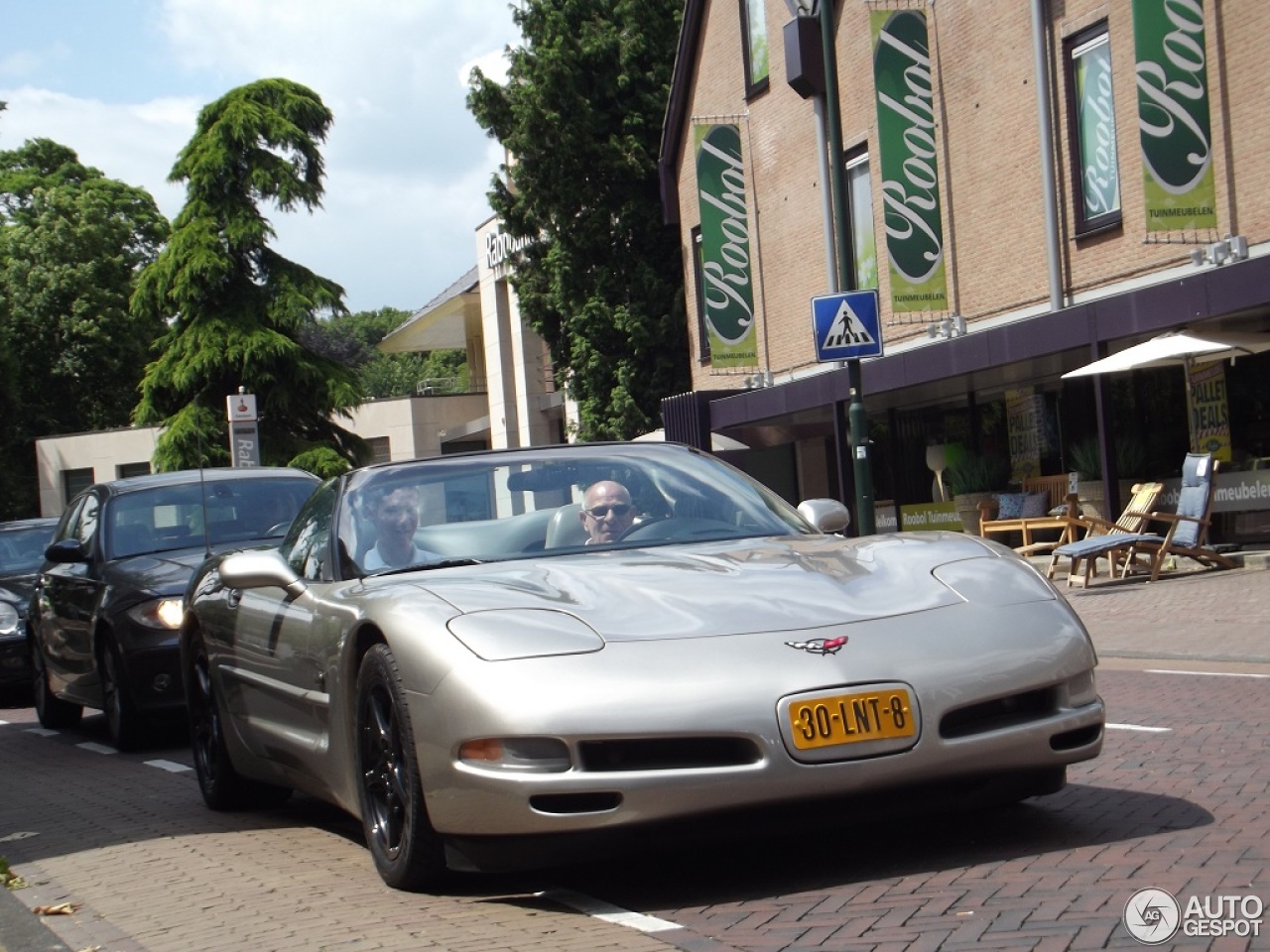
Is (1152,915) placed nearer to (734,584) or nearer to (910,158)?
(734,584)

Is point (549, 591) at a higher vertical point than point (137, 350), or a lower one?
lower

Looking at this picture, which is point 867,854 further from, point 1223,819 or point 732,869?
point 1223,819

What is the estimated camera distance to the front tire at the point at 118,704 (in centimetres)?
1062

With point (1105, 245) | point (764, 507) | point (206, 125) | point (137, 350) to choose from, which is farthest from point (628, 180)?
point (137, 350)

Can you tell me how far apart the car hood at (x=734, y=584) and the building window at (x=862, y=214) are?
21.7m

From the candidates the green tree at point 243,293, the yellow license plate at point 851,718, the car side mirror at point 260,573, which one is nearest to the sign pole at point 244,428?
the car side mirror at point 260,573

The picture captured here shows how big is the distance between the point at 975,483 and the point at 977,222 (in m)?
3.70

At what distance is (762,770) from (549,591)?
0.96 m

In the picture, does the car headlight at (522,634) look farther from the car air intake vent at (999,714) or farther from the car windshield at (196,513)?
the car windshield at (196,513)

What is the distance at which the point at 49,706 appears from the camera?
43.0 ft

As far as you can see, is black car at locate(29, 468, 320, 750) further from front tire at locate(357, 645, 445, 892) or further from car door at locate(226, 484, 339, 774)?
front tire at locate(357, 645, 445, 892)

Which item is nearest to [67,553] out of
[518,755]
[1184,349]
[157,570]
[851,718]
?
[157,570]

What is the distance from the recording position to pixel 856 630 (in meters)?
4.90

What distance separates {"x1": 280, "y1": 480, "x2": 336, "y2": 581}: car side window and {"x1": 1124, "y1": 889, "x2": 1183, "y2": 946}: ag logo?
10.0 feet
